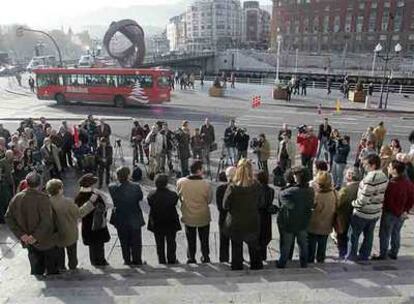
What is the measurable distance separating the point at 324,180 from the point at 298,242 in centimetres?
100

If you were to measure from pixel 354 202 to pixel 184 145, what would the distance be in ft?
24.9

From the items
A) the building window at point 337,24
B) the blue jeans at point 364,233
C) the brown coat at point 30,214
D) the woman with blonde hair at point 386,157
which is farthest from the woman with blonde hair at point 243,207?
the building window at point 337,24

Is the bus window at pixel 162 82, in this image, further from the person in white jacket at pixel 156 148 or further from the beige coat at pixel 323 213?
the beige coat at pixel 323 213

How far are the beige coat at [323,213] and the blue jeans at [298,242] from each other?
23 cm

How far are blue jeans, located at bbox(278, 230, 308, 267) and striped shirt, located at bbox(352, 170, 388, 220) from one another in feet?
2.90

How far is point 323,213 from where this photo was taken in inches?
253

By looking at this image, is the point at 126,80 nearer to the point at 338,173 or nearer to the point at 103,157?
the point at 103,157

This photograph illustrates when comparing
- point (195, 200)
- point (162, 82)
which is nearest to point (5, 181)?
point (195, 200)

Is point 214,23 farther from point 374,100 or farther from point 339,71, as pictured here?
point 374,100

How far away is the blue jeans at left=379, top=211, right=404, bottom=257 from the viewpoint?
664cm

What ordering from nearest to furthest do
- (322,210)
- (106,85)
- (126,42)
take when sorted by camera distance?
(322,210) < (106,85) < (126,42)

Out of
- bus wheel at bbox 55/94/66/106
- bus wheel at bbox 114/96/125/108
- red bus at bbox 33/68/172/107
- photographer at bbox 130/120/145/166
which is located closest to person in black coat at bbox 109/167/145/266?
photographer at bbox 130/120/145/166

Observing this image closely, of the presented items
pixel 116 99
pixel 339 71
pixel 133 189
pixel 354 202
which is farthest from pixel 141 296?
pixel 339 71

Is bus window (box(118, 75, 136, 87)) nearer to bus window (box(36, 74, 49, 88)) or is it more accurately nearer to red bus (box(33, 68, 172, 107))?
red bus (box(33, 68, 172, 107))
